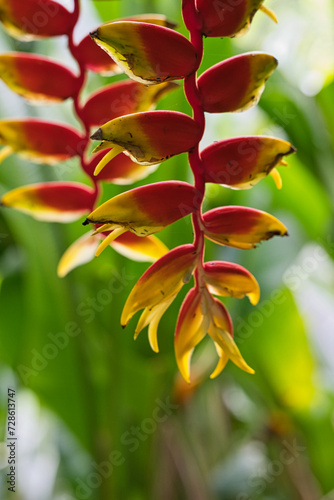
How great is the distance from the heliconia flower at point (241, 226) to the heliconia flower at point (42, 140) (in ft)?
0.32

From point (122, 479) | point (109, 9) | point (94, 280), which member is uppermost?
point (109, 9)

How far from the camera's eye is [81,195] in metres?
0.29

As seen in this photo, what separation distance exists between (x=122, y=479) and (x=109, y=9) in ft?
1.93

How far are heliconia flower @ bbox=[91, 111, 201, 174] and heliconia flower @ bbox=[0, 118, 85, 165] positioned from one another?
89 mm

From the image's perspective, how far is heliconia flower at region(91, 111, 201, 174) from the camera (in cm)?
18

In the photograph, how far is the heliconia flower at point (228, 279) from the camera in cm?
22

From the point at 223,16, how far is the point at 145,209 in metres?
0.07

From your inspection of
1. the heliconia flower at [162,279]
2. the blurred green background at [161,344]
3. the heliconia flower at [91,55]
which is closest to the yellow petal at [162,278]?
the heliconia flower at [162,279]

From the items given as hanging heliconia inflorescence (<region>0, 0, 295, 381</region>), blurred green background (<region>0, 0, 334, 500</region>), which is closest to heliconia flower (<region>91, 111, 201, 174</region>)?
hanging heliconia inflorescence (<region>0, 0, 295, 381</region>)

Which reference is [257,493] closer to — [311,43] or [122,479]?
[122,479]

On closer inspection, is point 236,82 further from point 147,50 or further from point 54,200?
point 54,200

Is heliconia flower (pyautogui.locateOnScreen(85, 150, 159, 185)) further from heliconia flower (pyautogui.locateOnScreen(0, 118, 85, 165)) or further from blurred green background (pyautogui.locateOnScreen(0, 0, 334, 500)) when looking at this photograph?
blurred green background (pyautogui.locateOnScreen(0, 0, 334, 500))

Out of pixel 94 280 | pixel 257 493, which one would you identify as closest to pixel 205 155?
pixel 94 280

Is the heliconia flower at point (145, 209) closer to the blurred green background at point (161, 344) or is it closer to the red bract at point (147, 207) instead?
the red bract at point (147, 207)
